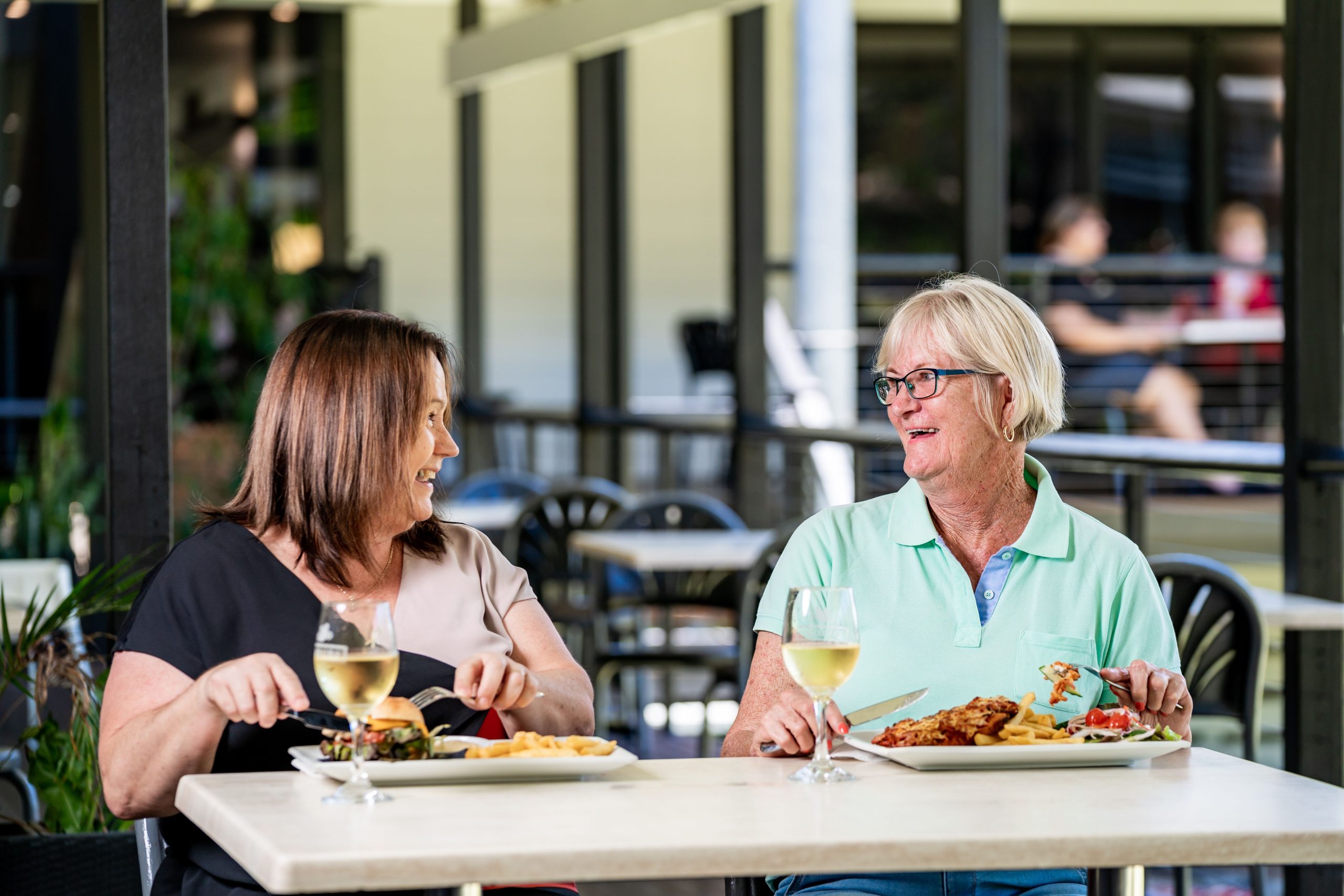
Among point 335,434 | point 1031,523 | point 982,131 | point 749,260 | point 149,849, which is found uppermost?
point 982,131

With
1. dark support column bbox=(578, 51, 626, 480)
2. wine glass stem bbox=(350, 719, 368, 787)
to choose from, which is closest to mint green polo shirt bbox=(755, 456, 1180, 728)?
wine glass stem bbox=(350, 719, 368, 787)

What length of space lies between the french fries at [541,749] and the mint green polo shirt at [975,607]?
415 mm

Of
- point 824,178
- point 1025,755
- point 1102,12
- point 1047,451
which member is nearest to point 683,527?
Answer: point 1047,451

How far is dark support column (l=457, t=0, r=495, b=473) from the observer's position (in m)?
9.02

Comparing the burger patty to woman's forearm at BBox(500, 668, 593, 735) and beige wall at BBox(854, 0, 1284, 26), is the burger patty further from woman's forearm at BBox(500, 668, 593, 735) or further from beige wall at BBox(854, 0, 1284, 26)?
beige wall at BBox(854, 0, 1284, 26)

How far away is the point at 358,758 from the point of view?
1.44 m

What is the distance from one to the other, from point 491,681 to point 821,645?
0.30m

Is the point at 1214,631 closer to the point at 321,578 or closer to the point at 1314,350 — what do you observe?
the point at 1314,350

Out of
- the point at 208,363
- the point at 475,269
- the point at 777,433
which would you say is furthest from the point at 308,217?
the point at 777,433

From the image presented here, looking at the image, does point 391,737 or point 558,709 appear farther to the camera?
point 558,709

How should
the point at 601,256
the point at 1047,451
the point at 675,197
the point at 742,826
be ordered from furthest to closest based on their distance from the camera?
1. the point at 675,197
2. the point at 601,256
3. the point at 1047,451
4. the point at 742,826

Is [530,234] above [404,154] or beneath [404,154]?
beneath

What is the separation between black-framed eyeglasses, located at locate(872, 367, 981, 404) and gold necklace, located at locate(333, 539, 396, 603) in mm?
593

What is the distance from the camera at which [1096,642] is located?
1937 millimetres
